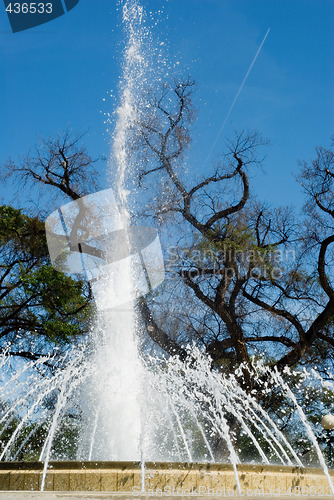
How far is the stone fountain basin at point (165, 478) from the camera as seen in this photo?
5285 millimetres

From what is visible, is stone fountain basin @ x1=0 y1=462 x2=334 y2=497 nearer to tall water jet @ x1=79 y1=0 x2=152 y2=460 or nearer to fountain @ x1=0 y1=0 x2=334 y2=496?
fountain @ x1=0 y1=0 x2=334 y2=496

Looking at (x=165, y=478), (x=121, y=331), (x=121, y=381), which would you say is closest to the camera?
(x=165, y=478)

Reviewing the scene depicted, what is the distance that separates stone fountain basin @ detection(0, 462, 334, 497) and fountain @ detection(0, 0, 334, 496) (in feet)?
7.65

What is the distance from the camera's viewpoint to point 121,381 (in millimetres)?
11766

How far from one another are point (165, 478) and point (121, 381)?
6514 millimetres

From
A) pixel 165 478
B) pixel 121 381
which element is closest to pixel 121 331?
pixel 121 381

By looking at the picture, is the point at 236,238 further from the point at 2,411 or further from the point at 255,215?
the point at 2,411

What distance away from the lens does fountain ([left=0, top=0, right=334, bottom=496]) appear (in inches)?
420

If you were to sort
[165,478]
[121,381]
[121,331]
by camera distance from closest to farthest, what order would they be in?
[165,478], [121,381], [121,331]

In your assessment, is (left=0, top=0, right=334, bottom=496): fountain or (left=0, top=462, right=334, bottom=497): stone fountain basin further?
(left=0, top=0, right=334, bottom=496): fountain

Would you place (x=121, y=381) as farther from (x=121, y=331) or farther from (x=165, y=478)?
(x=165, y=478)

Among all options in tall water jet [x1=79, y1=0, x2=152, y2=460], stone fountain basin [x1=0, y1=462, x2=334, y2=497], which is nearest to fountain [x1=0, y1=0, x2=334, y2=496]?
tall water jet [x1=79, y1=0, x2=152, y2=460]

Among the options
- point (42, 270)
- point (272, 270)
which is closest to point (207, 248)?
point (272, 270)

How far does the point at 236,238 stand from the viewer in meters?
15.8
